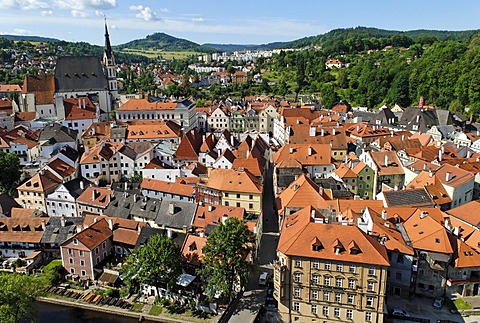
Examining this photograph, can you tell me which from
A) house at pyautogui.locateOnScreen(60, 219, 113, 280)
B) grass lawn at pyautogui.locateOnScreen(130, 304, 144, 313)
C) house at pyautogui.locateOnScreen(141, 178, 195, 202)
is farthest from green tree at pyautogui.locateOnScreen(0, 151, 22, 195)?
grass lawn at pyautogui.locateOnScreen(130, 304, 144, 313)

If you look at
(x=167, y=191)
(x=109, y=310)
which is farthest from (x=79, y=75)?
(x=109, y=310)

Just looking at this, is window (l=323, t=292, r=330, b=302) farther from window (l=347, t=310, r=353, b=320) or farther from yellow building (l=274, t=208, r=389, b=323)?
window (l=347, t=310, r=353, b=320)

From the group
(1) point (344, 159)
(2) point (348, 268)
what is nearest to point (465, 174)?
(1) point (344, 159)

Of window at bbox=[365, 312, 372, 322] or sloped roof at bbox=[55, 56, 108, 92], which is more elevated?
sloped roof at bbox=[55, 56, 108, 92]

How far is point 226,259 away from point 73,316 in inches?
610

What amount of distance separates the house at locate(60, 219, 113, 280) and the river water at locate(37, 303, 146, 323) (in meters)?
3.86

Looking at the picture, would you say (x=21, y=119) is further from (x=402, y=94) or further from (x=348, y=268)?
(x=402, y=94)

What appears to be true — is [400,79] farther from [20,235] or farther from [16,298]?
[16,298]

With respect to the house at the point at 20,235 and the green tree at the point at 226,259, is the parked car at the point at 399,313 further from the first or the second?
the house at the point at 20,235

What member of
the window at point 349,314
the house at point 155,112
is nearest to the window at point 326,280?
the window at point 349,314

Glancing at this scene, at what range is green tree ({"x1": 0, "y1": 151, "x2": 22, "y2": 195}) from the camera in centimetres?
5953

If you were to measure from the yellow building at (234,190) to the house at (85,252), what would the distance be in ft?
43.7

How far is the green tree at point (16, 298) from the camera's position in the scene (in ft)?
103

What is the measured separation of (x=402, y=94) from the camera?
393ft
